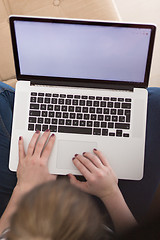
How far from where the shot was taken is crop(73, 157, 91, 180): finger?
0.77m

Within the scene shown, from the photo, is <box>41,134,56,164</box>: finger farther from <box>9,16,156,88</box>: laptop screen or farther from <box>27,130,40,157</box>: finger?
<box>9,16,156,88</box>: laptop screen

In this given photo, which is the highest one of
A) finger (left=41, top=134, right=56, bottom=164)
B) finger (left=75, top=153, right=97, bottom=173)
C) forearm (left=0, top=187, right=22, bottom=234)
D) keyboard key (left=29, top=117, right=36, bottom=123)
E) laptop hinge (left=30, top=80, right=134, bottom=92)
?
laptop hinge (left=30, top=80, right=134, bottom=92)

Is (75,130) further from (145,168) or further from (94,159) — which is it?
(145,168)

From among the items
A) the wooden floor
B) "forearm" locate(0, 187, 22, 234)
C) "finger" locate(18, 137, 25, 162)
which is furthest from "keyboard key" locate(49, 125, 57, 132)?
the wooden floor

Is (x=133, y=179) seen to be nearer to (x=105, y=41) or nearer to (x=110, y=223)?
(x=110, y=223)

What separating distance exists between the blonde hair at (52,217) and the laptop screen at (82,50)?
43 centimetres

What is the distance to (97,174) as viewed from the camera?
2.48ft

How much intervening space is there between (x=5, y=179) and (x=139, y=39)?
2.12ft

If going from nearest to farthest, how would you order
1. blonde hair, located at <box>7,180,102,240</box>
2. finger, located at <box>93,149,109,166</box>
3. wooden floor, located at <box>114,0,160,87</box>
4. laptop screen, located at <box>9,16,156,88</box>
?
blonde hair, located at <box>7,180,102,240</box>, laptop screen, located at <box>9,16,156,88</box>, finger, located at <box>93,149,109,166</box>, wooden floor, located at <box>114,0,160,87</box>

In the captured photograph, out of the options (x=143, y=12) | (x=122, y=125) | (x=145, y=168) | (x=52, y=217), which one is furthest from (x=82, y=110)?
(x=143, y=12)

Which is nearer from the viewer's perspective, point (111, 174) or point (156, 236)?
point (156, 236)

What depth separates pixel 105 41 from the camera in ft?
2.25

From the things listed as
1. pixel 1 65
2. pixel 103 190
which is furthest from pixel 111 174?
pixel 1 65

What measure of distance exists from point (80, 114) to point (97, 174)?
0.20 meters
